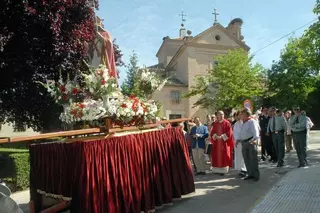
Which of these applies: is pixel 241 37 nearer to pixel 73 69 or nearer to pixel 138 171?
pixel 73 69

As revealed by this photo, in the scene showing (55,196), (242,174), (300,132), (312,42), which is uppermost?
(312,42)

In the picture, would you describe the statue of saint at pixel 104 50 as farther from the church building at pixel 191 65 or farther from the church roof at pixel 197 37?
the church roof at pixel 197 37

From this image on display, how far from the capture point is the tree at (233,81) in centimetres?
3225

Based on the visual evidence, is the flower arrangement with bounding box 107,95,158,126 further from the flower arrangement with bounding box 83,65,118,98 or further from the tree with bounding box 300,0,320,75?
the tree with bounding box 300,0,320,75

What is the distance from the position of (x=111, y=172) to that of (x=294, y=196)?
11.4 feet

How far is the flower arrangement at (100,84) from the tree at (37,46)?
4219 millimetres

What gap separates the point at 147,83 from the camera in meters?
7.50

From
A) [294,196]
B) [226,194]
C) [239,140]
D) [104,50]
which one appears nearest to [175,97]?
[239,140]

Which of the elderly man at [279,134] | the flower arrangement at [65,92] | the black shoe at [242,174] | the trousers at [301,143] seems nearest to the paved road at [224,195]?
the black shoe at [242,174]

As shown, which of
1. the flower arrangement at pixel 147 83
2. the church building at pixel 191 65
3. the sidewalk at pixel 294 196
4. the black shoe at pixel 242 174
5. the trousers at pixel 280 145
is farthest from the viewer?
the church building at pixel 191 65

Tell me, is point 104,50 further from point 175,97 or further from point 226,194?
point 175,97

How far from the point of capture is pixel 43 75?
1165 centimetres

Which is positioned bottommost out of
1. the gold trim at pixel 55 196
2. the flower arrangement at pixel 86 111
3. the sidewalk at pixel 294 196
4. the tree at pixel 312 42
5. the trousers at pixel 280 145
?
the sidewalk at pixel 294 196

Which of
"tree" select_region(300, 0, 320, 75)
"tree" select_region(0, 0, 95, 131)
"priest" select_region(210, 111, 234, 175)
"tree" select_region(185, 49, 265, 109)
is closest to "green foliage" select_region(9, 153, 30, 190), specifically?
"tree" select_region(0, 0, 95, 131)
